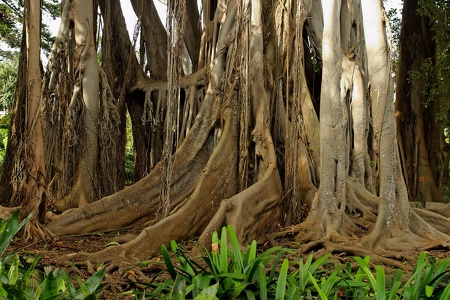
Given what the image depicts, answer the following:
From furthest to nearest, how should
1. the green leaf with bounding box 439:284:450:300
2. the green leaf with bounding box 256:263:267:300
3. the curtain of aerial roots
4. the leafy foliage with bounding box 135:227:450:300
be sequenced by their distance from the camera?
1. the curtain of aerial roots
2. the green leaf with bounding box 256:263:267:300
3. the leafy foliage with bounding box 135:227:450:300
4. the green leaf with bounding box 439:284:450:300

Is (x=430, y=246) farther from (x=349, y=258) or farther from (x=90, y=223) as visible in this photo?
(x=90, y=223)

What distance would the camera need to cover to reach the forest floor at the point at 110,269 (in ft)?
14.3

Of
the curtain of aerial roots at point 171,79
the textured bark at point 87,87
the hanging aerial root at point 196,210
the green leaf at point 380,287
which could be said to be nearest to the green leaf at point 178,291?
the green leaf at point 380,287

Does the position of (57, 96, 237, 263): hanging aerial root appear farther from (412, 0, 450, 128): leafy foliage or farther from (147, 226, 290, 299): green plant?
(412, 0, 450, 128): leafy foliage

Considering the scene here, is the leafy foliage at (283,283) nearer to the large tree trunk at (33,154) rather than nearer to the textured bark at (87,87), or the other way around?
the large tree trunk at (33,154)

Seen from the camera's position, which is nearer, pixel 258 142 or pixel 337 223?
pixel 337 223

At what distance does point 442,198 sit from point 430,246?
20.7 feet

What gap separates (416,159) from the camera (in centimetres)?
1188

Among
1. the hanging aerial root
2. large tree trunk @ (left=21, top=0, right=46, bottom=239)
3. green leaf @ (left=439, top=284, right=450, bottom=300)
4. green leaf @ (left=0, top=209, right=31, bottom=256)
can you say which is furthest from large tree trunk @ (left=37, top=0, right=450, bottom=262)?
green leaf @ (left=439, top=284, right=450, bottom=300)

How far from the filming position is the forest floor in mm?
4344

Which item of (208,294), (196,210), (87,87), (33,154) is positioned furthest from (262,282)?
(87,87)

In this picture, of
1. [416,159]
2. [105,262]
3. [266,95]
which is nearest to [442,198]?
[416,159]

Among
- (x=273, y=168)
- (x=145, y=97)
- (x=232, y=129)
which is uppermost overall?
(x=145, y=97)

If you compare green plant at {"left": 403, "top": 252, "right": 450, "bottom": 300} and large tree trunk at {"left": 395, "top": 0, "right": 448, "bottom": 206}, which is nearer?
green plant at {"left": 403, "top": 252, "right": 450, "bottom": 300}
